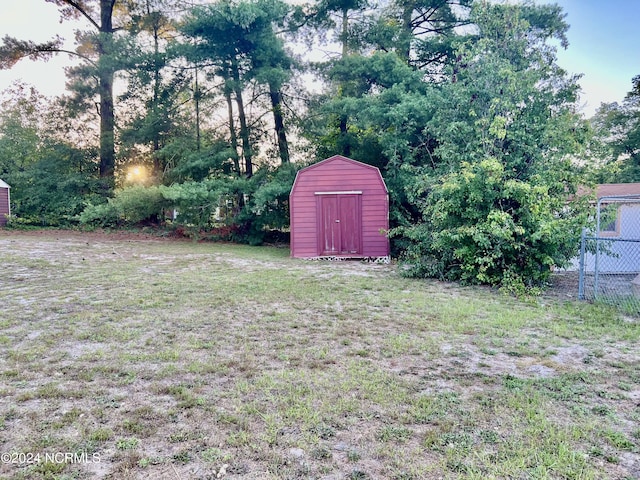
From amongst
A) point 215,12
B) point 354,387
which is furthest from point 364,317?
point 215,12

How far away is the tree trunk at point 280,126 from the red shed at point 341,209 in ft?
14.7

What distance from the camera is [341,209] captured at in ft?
32.6

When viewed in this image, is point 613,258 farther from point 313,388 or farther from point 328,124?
point 328,124

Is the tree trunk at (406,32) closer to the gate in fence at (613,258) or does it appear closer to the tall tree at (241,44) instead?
the tall tree at (241,44)

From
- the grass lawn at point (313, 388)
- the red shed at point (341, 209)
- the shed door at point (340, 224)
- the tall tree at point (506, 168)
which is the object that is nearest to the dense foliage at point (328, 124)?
the tall tree at point (506, 168)

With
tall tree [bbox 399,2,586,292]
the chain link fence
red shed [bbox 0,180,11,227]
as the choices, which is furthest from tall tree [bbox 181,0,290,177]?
red shed [bbox 0,180,11,227]

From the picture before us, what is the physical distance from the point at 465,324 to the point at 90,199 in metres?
15.7

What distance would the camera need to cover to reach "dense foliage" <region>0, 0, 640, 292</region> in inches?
247

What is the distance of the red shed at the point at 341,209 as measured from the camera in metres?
9.90

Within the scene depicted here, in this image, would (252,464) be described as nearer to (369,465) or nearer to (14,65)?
(369,465)

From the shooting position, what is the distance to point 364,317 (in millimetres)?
4344

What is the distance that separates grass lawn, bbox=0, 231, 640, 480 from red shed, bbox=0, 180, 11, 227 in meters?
13.6

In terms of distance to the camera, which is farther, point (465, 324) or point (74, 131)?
point (74, 131)

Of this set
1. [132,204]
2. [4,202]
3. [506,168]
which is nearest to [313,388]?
[506,168]
